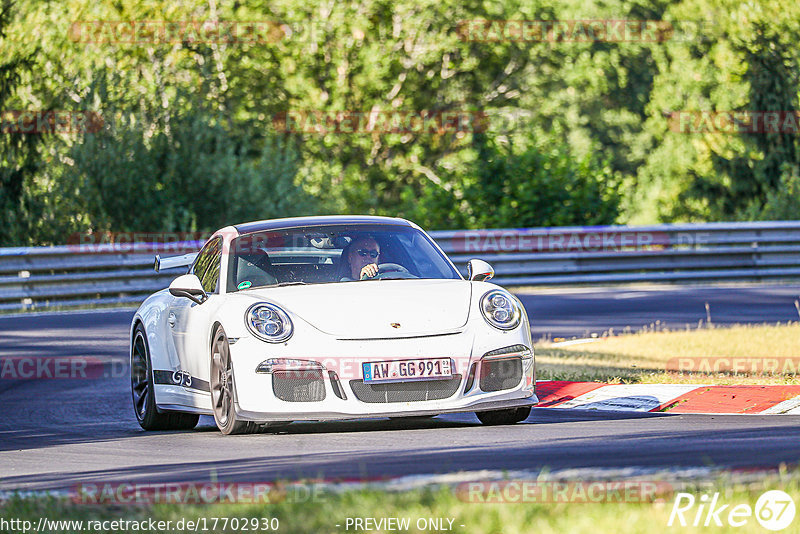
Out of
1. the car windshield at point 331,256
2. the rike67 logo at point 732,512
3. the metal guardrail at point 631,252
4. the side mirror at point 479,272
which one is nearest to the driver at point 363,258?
the car windshield at point 331,256

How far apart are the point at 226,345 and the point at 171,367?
131cm

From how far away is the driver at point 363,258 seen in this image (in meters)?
9.17

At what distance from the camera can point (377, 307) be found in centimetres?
827

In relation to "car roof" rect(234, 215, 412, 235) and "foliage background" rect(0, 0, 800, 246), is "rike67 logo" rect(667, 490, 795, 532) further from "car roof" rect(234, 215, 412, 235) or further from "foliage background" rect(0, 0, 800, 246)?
"foliage background" rect(0, 0, 800, 246)

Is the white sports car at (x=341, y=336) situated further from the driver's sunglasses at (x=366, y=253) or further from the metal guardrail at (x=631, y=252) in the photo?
the metal guardrail at (x=631, y=252)

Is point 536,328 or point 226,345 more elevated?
point 226,345

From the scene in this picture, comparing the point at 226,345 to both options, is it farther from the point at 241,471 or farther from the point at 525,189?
the point at 525,189

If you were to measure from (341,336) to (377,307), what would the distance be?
1.06 ft

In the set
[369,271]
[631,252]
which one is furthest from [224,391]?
[631,252]

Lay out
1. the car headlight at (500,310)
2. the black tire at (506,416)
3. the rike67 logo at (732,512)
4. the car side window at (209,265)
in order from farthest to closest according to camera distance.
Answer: the car side window at (209,265) < the black tire at (506,416) < the car headlight at (500,310) < the rike67 logo at (732,512)

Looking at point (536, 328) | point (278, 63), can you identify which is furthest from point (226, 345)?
point (278, 63)

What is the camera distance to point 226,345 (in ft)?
27.4

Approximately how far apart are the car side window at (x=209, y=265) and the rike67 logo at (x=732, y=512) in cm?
489

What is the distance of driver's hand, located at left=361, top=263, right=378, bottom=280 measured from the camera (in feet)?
30.1
